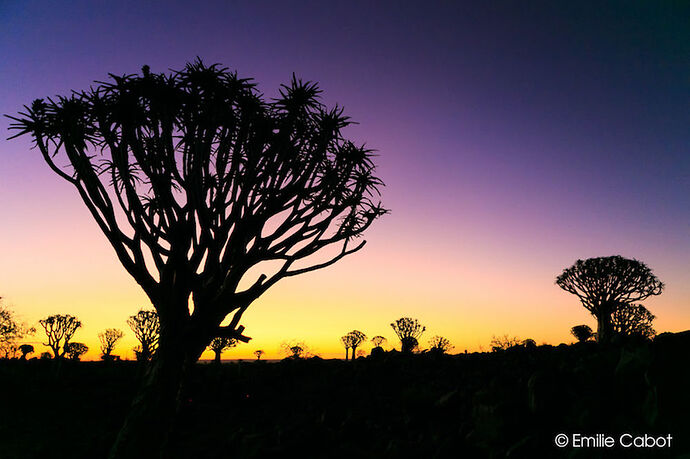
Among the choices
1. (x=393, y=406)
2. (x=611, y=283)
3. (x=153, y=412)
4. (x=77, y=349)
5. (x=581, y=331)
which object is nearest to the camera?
(x=153, y=412)

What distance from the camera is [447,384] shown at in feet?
21.1

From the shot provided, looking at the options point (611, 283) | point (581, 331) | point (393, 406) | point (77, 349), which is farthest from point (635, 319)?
point (77, 349)

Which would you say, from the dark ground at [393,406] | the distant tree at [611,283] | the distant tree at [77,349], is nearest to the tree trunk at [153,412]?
the dark ground at [393,406]

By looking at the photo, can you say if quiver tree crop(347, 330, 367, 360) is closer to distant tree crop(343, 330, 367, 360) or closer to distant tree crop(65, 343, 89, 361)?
distant tree crop(343, 330, 367, 360)

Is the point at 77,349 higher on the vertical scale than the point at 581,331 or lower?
lower

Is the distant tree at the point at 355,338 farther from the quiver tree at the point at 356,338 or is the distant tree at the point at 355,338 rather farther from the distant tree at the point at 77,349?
the distant tree at the point at 77,349

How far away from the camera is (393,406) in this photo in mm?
6059

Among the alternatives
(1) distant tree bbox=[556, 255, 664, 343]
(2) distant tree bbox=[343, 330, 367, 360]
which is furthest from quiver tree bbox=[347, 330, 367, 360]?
(1) distant tree bbox=[556, 255, 664, 343]

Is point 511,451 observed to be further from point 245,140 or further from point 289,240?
point 245,140

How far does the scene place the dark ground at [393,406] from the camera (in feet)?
11.5

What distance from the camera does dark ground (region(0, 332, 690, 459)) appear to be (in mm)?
3500

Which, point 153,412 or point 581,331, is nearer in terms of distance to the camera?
point 153,412

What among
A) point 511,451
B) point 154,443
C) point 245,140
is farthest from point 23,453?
point 511,451

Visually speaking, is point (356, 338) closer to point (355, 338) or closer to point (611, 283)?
point (355, 338)
